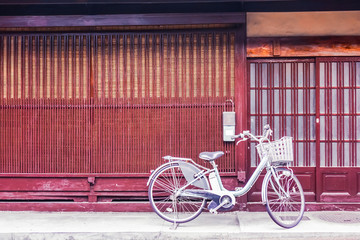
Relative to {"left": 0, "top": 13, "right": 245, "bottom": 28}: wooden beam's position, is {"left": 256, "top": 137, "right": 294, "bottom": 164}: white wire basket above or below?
below

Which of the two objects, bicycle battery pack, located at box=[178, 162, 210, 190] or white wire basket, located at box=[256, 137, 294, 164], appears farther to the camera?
bicycle battery pack, located at box=[178, 162, 210, 190]

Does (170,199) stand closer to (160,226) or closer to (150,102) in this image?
(160,226)

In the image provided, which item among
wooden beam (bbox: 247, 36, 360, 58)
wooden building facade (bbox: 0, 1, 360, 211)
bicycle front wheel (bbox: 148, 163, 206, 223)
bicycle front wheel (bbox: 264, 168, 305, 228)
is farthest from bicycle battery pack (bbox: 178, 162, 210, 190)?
wooden beam (bbox: 247, 36, 360, 58)

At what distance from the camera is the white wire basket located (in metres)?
7.13

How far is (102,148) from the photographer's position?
28.1 ft

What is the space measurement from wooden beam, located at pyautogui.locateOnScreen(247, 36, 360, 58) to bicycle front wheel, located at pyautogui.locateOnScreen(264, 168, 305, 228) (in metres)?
2.22

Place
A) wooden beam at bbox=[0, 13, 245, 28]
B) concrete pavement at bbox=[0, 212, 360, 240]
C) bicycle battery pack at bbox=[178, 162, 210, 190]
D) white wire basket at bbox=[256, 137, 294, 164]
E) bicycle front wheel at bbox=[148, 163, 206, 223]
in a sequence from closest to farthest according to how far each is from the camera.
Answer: concrete pavement at bbox=[0, 212, 360, 240] → white wire basket at bbox=[256, 137, 294, 164] → bicycle battery pack at bbox=[178, 162, 210, 190] → bicycle front wheel at bbox=[148, 163, 206, 223] → wooden beam at bbox=[0, 13, 245, 28]

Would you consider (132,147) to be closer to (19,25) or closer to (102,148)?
(102,148)

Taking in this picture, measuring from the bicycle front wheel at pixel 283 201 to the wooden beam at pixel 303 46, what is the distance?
2221 mm

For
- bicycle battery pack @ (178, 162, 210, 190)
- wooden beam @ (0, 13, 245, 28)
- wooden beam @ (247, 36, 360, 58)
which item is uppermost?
wooden beam @ (0, 13, 245, 28)

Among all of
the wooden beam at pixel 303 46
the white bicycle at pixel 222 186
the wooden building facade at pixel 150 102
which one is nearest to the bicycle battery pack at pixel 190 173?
the white bicycle at pixel 222 186

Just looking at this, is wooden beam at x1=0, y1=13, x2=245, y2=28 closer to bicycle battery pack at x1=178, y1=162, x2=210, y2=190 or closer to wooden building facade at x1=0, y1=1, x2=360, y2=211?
wooden building facade at x1=0, y1=1, x2=360, y2=211

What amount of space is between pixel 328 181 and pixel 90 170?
432cm

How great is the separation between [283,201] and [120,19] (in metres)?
4.15
